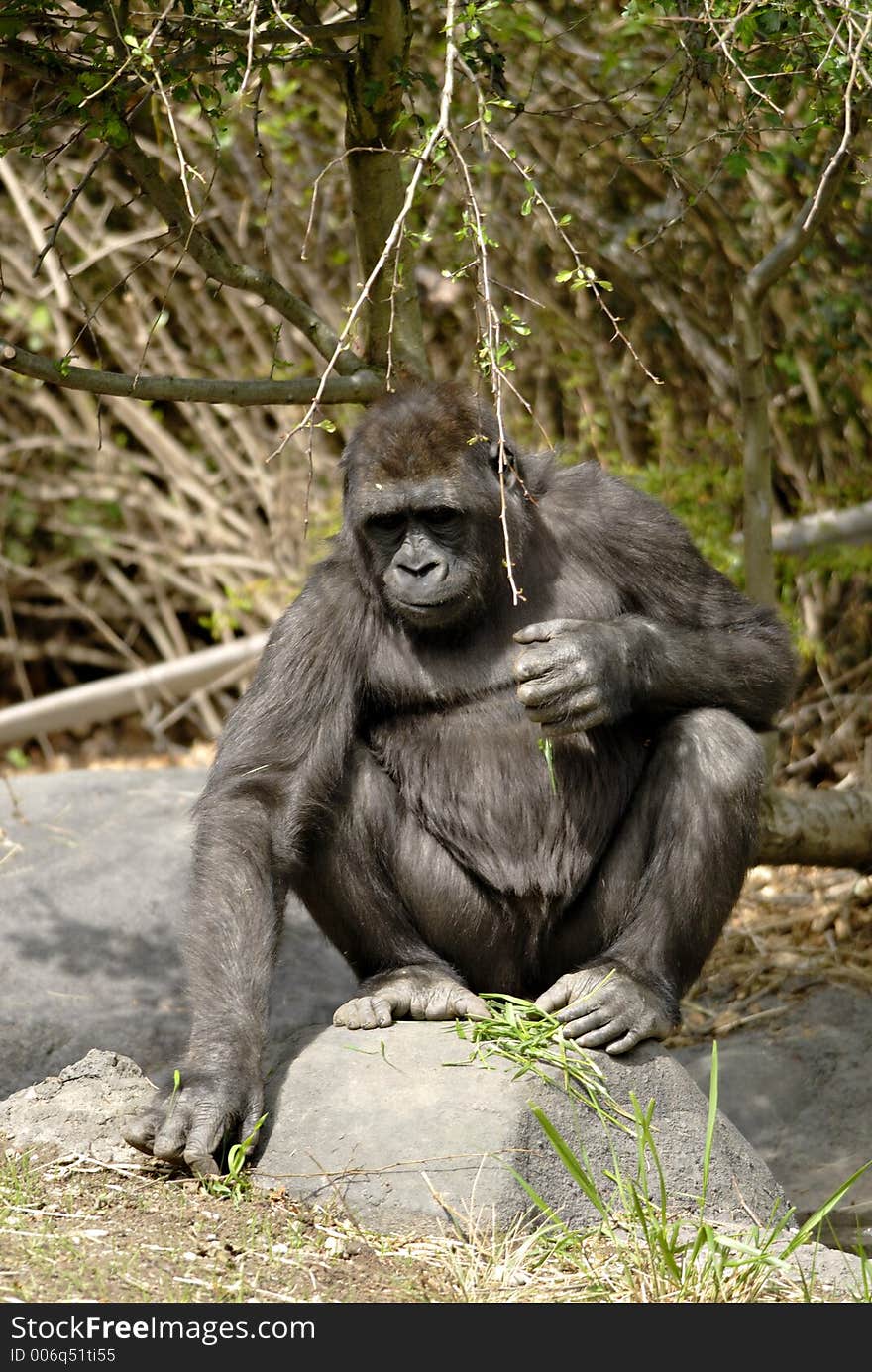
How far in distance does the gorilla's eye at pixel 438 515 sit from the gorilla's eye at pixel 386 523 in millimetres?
72

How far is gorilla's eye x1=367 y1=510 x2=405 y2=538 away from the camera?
5.02 metres

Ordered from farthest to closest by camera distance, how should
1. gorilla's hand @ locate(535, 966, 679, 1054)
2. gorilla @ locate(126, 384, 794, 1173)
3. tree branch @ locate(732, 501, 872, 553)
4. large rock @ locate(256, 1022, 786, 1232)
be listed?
1. tree branch @ locate(732, 501, 872, 553)
2. gorilla @ locate(126, 384, 794, 1173)
3. gorilla's hand @ locate(535, 966, 679, 1054)
4. large rock @ locate(256, 1022, 786, 1232)

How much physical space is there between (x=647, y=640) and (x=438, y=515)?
0.80 meters

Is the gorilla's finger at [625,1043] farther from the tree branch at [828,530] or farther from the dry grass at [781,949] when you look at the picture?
the tree branch at [828,530]

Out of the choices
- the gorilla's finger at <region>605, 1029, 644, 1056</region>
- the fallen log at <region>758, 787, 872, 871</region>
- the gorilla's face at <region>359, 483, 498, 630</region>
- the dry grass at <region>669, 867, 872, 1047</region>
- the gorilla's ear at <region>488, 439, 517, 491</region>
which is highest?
the gorilla's ear at <region>488, 439, 517, 491</region>

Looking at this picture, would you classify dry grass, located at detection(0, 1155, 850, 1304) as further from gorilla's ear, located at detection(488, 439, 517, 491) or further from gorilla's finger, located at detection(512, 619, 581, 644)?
gorilla's ear, located at detection(488, 439, 517, 491)

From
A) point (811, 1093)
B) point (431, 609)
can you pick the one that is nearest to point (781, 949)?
point (811, 1093)

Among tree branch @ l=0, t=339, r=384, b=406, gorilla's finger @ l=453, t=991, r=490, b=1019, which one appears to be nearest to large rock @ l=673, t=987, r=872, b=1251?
gorilla's finger @ l=453, t=991, r=490, b=1019

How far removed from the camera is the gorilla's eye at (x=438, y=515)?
5.00m

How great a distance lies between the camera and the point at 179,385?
5211 millimetres

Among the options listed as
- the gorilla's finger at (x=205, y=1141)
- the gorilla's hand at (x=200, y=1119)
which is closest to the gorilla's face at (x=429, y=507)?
the gorilla's hand at (x=200, y=1119)

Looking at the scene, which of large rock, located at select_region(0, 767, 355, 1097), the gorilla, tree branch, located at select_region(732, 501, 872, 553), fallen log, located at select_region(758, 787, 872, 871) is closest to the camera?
the gorilla

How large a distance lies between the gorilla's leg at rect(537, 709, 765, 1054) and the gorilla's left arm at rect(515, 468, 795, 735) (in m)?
0.17

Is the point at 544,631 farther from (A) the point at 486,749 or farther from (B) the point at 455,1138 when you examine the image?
(B) the point at 455,1138
